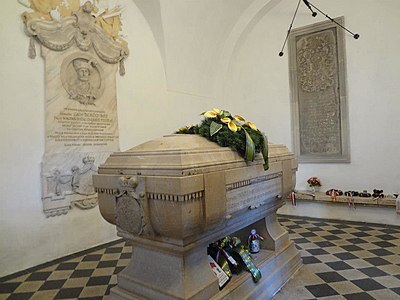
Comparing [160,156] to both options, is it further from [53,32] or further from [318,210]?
[318,210]

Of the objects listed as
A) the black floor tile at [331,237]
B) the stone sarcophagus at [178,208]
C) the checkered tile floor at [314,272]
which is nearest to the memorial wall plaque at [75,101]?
the checkered tile floor at [314,272]

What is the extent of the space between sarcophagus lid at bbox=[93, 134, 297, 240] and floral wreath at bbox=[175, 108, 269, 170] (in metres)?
0.06

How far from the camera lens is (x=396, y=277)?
2.49 meters

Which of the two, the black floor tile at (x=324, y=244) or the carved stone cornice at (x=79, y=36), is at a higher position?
the carved stone cornice at (x=79, y=36)

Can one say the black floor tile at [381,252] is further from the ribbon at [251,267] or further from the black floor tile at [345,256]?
the ribbon at [251,267]

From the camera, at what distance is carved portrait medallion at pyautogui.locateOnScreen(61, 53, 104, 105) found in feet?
11.3

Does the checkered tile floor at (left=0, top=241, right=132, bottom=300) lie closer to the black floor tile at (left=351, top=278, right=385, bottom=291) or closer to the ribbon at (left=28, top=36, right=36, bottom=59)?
the black floor tile at (left=351, top=278, right=385, bottom=291)

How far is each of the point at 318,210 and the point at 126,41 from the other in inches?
156

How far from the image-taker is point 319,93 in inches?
189

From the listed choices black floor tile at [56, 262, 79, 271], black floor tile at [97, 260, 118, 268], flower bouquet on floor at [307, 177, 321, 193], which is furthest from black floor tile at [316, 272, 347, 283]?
black floor tile at [56, 262, 79, 271]

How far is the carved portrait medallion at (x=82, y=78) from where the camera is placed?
3.43 meters

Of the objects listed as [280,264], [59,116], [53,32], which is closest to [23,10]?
[53,32]

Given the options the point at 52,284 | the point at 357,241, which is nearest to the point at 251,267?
the point at 52,284

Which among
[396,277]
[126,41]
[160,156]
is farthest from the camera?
[126,41]
